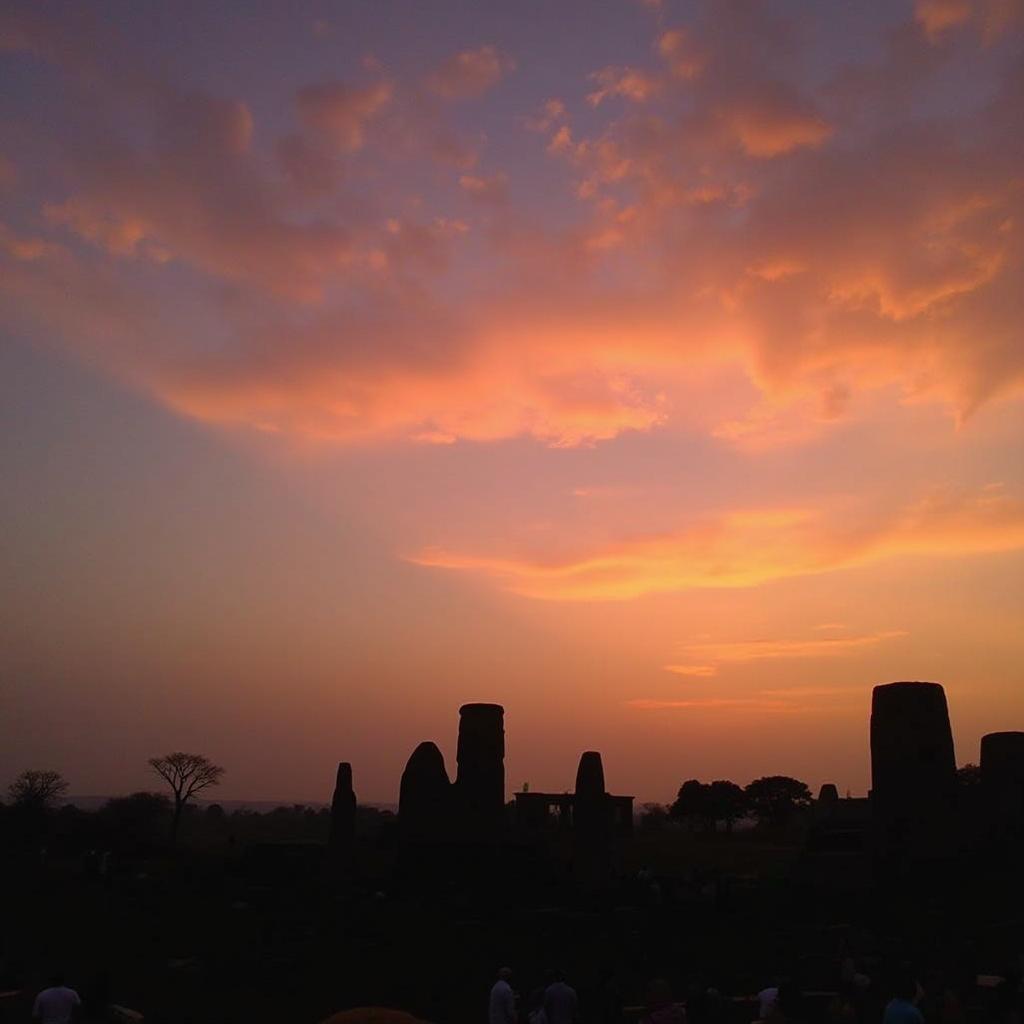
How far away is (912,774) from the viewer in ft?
76.7

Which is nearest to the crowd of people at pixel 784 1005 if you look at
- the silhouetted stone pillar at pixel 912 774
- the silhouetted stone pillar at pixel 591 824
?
the silhouetted stone pillar at pixel 912 774

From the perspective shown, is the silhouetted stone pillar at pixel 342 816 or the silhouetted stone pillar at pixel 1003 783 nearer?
the silhouetted stone pillar at pixel 1003 783

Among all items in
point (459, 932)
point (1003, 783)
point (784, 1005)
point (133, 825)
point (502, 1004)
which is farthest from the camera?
point (133, 825)

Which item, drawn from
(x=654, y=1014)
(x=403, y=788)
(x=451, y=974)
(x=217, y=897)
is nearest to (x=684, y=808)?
(x=403, y=788)

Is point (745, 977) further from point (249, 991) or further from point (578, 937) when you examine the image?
point (249, 991)

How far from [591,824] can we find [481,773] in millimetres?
4031

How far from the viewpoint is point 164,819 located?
94312 mm

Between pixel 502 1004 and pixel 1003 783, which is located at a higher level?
pixel 1003 783

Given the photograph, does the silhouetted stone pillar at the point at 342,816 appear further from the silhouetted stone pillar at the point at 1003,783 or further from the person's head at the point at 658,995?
the person's head at the point at 658,995

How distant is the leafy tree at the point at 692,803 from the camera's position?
70.3 meters

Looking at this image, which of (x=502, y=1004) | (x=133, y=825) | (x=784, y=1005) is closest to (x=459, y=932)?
(x=502, y=1004)

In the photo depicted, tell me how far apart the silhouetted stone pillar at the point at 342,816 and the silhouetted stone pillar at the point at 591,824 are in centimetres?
765

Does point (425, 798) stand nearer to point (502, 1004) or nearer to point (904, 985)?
point (502, 1004)

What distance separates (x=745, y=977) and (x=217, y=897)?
15.4m
